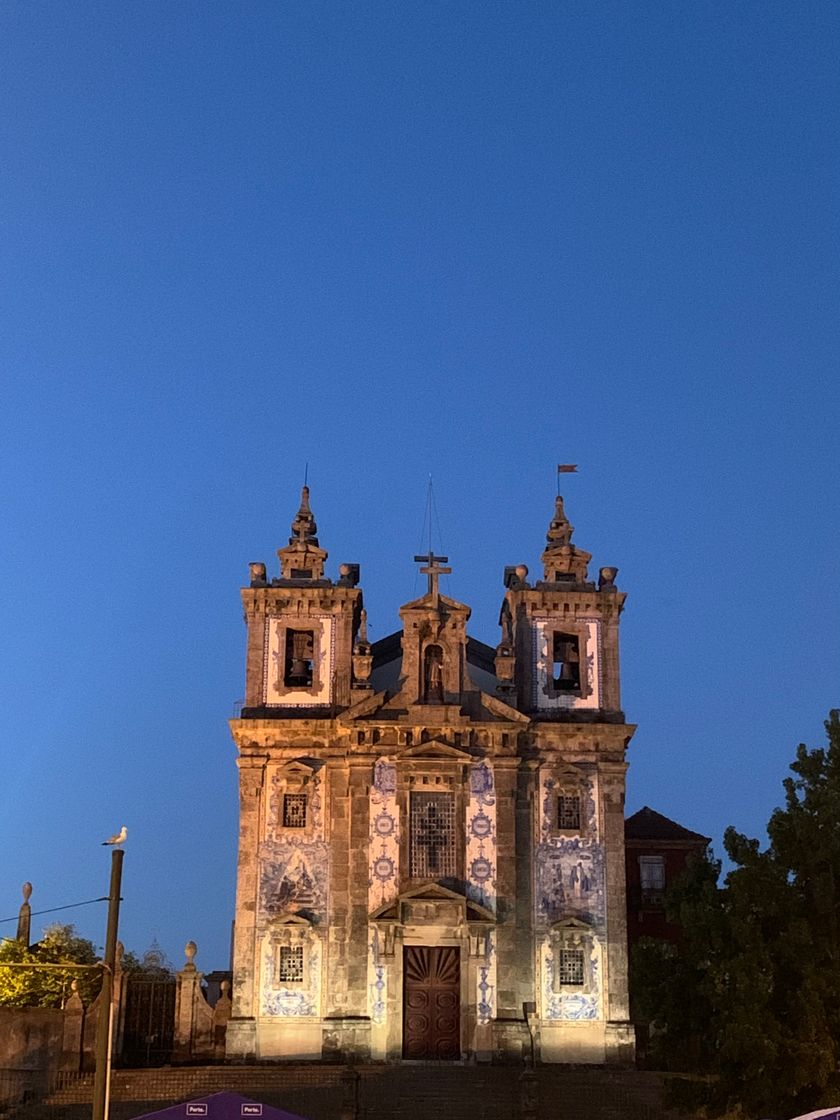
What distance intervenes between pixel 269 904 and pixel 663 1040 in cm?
1479

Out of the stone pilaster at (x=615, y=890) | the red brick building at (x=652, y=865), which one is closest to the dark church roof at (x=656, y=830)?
the red brick building at (x=652, y=865)

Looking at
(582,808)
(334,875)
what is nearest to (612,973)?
(582,808)

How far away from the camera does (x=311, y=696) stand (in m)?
45.8

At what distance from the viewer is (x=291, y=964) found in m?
43.2

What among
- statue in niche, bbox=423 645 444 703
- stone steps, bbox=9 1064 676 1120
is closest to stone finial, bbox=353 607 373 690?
statue in niche, bbox=423 645 444 703

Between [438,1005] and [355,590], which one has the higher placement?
[355,590]

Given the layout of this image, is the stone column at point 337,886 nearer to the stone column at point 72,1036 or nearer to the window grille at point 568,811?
the window grille at point 568,811

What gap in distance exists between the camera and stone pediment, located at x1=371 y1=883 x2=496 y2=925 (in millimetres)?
43000

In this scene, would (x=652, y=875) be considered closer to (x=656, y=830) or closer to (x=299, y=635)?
(x=656, y=830)

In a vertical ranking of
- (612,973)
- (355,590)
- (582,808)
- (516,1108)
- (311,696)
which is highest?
(355,590)

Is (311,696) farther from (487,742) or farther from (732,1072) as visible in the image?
(732,1072)

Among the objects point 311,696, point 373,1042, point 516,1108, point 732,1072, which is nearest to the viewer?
point 732,1072

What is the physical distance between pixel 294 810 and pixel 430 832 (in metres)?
3.81

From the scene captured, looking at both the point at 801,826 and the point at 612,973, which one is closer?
the point at 801,826
